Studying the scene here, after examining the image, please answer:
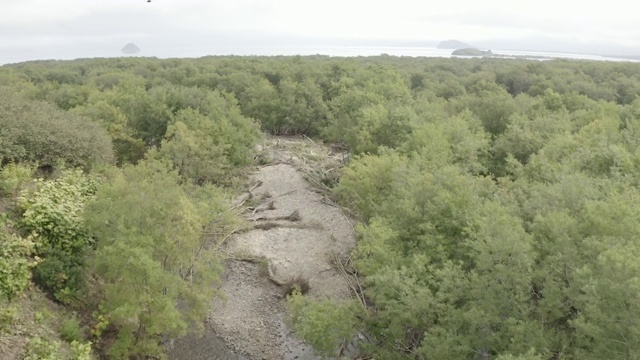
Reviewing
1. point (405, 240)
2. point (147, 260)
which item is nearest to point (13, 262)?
point (147, 260)

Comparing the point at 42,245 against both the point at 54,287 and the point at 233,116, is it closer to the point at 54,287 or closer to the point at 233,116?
the point at 54,287

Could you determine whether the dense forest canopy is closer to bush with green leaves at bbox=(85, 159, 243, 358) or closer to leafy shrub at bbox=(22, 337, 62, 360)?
bush with green leaves at bbox=(85, 159, 243, 358)

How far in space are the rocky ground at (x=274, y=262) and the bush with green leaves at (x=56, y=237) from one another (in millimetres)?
5571

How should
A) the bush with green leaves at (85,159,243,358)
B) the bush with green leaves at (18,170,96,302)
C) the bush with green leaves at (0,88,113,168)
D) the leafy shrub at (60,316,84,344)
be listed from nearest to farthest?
1. the bush with green leaves at (85,159,243,358)
2. the leafy shrub at (60,316,84,344)
3. the bush with green leaves at (18,170,96,302)
4. the bush with green leaves at (0,88,113,168)

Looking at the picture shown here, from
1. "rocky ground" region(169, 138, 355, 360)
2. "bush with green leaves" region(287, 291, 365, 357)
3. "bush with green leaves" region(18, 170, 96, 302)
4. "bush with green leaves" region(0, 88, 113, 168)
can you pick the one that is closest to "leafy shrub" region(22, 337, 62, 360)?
"bush with green leaves" region(18, 170, 96, 302)

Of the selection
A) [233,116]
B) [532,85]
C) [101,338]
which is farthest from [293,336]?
[532,85]

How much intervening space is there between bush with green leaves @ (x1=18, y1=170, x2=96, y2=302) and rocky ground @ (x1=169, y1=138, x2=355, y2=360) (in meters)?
5.57

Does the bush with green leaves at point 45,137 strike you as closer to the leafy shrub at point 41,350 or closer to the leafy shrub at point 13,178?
the leafy shrub at point 13,178

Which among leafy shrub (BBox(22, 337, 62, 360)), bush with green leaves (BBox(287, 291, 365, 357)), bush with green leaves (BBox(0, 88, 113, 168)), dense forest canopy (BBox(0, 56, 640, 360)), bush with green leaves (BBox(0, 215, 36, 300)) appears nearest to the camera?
dense forest canopy (BBox(0, 56, 640, 360))

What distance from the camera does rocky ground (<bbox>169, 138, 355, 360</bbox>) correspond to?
21.8 m

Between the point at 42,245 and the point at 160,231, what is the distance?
17.8 feet

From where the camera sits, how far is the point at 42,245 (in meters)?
18.6

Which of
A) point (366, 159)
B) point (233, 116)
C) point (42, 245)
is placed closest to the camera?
point (42, 245)

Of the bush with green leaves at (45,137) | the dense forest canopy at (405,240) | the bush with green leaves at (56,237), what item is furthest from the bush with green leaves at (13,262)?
the bush with green leaves at (45,137)
